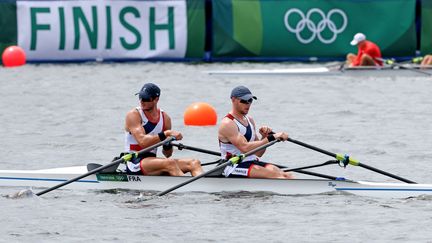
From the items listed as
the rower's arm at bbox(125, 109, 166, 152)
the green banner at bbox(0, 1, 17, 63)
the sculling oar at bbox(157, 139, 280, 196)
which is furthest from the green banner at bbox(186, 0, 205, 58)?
the sculling oar at bbox(157, 139, 280, 196)

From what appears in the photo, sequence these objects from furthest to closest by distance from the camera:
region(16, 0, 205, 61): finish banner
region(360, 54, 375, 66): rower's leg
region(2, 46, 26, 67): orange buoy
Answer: region(16, 0, 205, 61): finish banner < region(2, 46, 26, 67): orange buoy < region(360, 54, 375, 66): rower's leg

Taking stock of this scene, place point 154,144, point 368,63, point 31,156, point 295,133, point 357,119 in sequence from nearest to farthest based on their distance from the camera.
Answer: point 154,144
point 31,156
point 295,133
point 357,119
point 368,63

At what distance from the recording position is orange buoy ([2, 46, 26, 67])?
30.1 m

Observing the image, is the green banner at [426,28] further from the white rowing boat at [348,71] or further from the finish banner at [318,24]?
the white rowing boat at [348,71]

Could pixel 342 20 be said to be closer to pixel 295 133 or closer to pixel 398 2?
pixel 398 2

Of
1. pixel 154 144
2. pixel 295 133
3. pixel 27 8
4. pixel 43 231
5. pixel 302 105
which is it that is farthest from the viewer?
pixel 27 8

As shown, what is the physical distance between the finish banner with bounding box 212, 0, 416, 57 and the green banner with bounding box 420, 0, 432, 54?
0.24 m

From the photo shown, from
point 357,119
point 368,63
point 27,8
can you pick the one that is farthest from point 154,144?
point 27,8

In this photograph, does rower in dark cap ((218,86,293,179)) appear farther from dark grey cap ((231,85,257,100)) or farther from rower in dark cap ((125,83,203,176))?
rower in dark cap ((125,83,203,176))

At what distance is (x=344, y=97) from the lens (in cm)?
2573

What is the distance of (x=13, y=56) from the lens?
3016cm

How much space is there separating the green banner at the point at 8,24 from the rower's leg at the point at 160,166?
1649 centimetres

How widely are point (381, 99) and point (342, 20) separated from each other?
19.2ft

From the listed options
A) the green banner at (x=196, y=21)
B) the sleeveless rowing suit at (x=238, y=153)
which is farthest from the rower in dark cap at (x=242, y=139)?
the green banner at (x=196, y=21)
